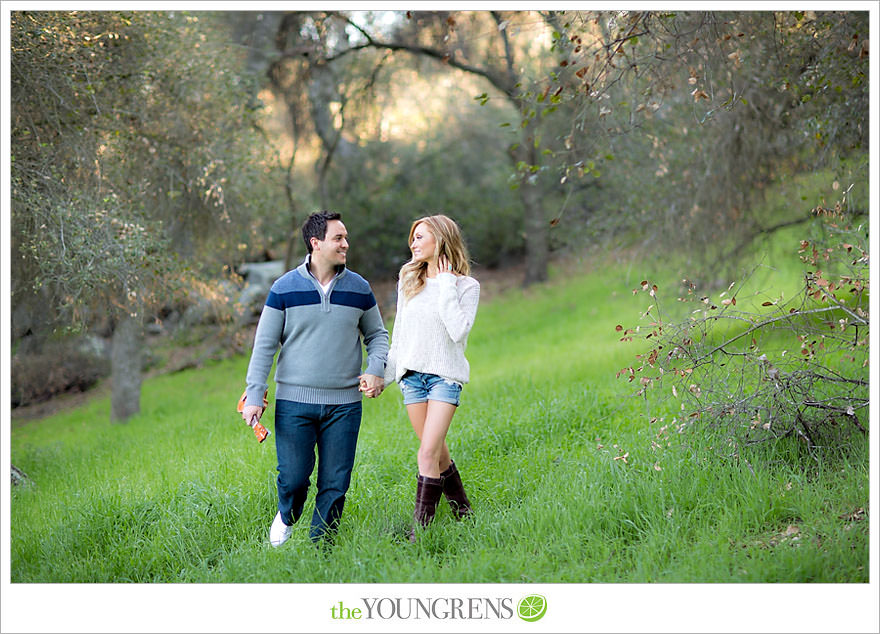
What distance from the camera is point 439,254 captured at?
3.68m

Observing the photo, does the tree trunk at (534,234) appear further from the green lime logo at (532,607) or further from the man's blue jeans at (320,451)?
the green lime logo at (532,607)

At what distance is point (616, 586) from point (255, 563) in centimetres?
181

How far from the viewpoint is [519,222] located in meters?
17.5

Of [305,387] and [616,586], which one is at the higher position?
[305,387]

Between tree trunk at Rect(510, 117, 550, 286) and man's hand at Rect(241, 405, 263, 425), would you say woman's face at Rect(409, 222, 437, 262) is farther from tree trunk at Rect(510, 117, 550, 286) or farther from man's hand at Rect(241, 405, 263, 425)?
tree trunk at Rect(510, 117, 550, 286)

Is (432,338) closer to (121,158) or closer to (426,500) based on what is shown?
(426,500)

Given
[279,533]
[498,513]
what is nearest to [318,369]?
[279,533]

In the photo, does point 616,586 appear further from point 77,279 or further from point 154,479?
point 77,279

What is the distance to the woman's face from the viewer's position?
367 centimetres

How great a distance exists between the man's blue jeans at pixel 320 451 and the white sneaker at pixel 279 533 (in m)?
0.13

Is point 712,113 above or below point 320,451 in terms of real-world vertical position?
above

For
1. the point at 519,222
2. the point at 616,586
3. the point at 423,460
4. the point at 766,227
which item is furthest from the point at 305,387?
the point at 519,222

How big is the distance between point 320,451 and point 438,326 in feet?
3.06

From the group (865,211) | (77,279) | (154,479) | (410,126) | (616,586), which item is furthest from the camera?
(410,126)
